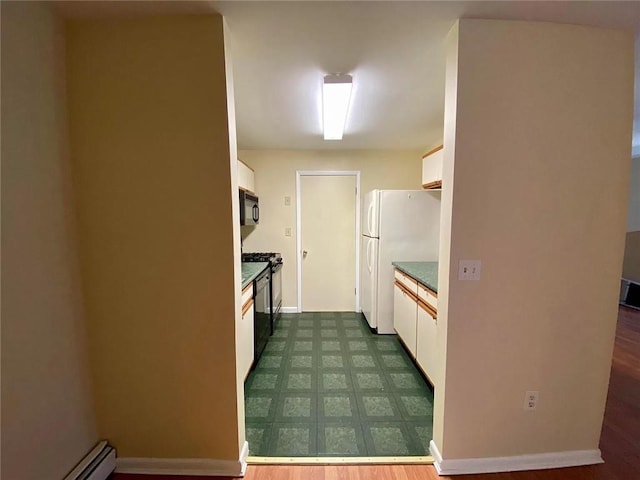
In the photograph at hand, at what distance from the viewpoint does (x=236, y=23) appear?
1314mm

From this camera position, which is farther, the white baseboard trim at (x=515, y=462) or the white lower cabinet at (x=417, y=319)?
the white lower cabinet at (x=417, y=319)

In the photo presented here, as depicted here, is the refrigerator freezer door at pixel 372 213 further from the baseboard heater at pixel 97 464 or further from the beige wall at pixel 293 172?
the baseboard heater at pixel 97 464

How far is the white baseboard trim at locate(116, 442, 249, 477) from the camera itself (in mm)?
1461

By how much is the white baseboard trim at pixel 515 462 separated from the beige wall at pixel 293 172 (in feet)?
9.31

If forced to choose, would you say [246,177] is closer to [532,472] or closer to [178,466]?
[178,466]

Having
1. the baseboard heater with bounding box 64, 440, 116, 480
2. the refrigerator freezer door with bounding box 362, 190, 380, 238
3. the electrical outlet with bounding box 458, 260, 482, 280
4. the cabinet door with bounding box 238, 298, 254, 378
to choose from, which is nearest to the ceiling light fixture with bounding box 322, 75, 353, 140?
the refrigerator freezer door with bounding box 362, 190, 380, 238

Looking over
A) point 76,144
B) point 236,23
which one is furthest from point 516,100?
point 76,144

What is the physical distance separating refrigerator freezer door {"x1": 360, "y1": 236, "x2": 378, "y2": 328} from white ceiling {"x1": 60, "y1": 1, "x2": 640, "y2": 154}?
1503 mm

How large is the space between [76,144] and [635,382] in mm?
4341

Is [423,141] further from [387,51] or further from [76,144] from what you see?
[76,144]

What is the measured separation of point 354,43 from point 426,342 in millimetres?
2078

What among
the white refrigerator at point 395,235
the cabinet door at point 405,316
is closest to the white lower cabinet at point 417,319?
the cabinet door at point 405,316

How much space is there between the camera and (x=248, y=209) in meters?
3.12

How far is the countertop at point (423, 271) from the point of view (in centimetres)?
203
